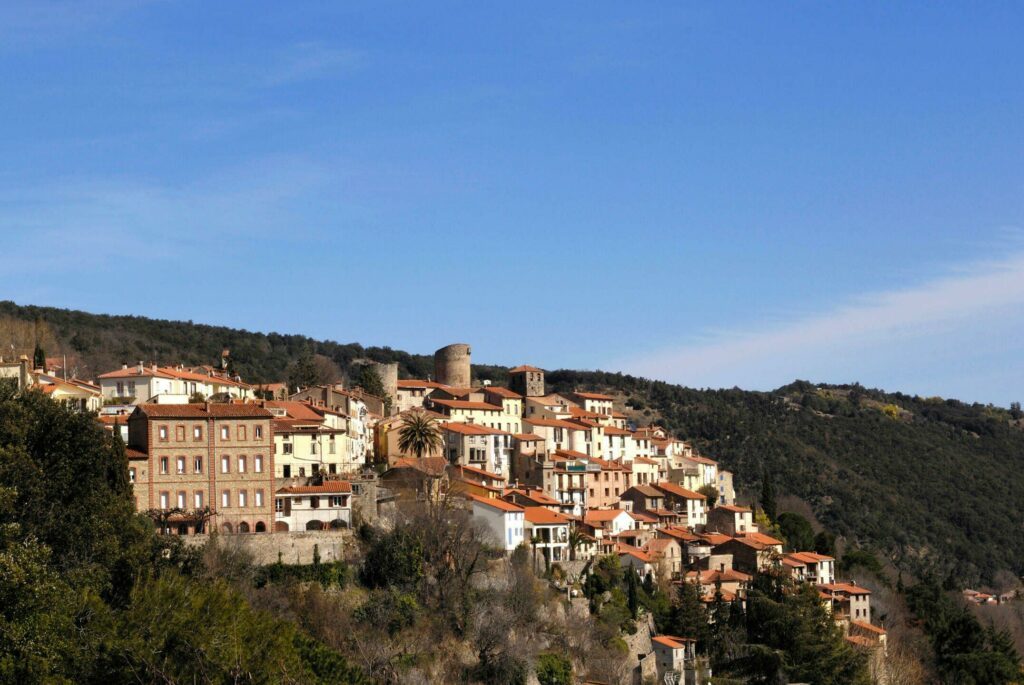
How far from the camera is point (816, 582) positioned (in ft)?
281

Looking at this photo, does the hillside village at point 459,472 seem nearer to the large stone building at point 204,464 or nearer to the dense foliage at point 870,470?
the large stone building at point 204,464

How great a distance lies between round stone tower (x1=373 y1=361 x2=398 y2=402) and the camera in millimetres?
103269

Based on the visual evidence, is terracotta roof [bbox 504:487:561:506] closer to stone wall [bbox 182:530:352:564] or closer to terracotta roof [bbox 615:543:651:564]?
terracotta roof [bbox 615:543:651:564]

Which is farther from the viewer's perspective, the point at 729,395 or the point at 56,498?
the point at 729,395

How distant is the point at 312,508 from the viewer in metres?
63.1

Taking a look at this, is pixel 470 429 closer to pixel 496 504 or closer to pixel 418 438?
pixel 418 438

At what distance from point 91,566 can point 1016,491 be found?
150m

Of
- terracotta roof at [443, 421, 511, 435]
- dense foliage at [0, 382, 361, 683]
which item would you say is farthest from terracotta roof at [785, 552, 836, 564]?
dense foliage at [0, 382, 361, 683]

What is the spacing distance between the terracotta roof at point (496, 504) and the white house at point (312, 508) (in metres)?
8.70

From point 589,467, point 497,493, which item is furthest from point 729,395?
point 497,493

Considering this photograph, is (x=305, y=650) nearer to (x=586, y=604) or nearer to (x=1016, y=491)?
(x=586, y=604)

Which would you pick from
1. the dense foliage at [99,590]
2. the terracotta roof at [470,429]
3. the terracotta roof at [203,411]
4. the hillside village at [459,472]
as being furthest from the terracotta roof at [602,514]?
the dense foliage at [99,590]

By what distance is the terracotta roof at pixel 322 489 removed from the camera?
63.5 meters

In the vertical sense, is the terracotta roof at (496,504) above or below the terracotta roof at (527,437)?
below
